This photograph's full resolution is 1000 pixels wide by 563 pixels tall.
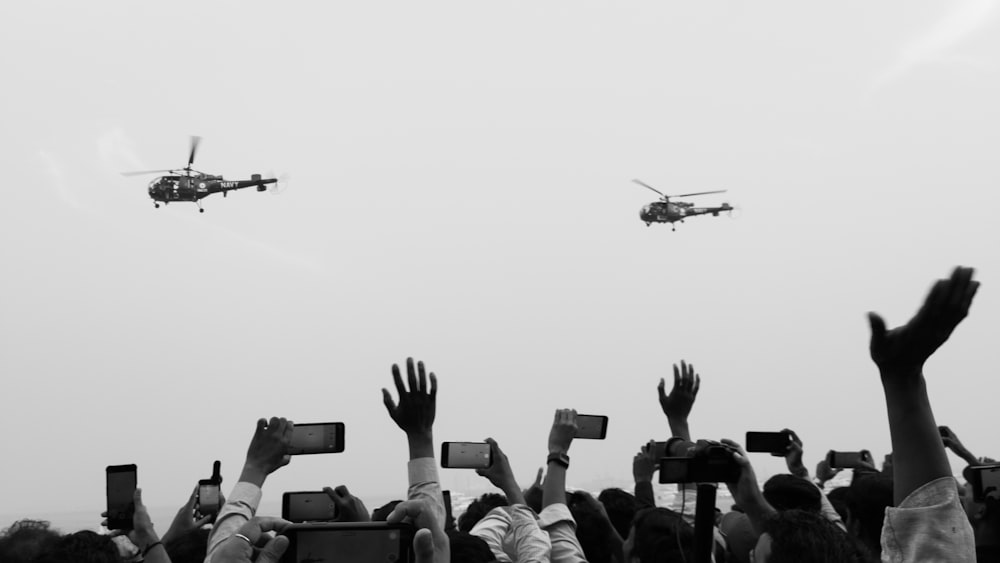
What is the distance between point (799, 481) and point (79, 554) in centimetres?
398

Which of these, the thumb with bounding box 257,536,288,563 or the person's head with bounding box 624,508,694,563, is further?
the person's head with bounding box 624,508,694,563

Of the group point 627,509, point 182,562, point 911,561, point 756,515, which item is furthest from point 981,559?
point 182,562

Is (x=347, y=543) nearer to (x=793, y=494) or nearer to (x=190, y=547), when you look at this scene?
(x=190, y=547)

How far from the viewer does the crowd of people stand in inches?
96.6

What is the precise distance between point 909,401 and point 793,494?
293 cm

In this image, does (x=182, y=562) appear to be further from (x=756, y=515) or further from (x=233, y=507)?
(x=756, y=515)

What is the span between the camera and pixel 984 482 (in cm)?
431

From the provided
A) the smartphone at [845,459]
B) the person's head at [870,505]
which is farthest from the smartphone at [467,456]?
the smartphone at [845,459]

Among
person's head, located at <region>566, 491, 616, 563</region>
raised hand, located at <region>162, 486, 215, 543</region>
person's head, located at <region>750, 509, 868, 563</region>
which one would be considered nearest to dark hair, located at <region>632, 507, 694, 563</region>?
person's head, located at <region>750, 509, 868, 563</region>

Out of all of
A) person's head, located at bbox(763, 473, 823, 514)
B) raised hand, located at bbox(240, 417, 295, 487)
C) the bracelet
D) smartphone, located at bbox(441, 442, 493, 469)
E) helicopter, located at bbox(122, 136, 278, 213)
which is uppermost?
helicopter, located at bbox(122, 136, 278, 213)

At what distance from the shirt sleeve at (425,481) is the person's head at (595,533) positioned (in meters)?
2.03

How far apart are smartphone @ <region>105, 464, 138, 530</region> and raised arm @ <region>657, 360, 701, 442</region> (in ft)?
13.3

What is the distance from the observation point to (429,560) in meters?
2.62

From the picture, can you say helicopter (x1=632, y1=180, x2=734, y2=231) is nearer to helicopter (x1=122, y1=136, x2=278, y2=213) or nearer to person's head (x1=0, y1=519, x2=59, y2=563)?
helicopter (x1=122, y1=136, x2=278, y2=213)
